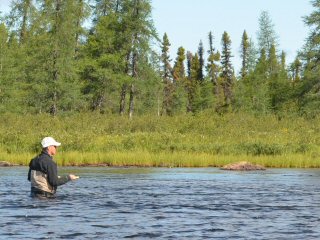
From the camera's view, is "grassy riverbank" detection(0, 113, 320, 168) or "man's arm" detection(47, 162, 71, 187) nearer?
"man's arm" detection(47, 162, 71, 187)

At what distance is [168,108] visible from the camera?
4498 inches

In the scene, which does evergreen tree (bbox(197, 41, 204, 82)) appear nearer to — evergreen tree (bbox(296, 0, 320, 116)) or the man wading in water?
evergreen tree (bbox(296, 0, 320, 116))

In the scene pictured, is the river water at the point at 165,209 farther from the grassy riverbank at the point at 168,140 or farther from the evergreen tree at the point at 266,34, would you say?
the evergreen tree at the point at 266,34

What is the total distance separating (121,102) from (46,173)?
163 ft

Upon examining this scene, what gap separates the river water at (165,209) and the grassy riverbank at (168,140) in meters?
8.34

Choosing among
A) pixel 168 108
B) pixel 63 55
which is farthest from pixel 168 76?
pixel 63 55

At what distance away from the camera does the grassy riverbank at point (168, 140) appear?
111 ft

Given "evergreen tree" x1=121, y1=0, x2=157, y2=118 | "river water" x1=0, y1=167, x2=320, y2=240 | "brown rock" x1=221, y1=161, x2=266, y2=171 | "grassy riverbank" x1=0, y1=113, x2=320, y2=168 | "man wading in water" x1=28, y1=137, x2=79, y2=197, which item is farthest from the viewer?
"evergreen tree" x1=121, y1=0, x2=157, y2=118

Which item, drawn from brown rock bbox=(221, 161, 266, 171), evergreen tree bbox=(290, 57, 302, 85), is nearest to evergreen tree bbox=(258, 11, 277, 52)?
evergreen tree bbox=(290, 57, 302, 85)

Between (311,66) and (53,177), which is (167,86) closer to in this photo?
(311,66)

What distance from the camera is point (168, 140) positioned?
1497 inches

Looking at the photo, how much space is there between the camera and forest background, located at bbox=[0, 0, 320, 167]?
3597cm

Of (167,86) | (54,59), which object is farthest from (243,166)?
(167,86)

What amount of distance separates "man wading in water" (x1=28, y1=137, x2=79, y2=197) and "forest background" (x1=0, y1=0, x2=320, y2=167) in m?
16.4
